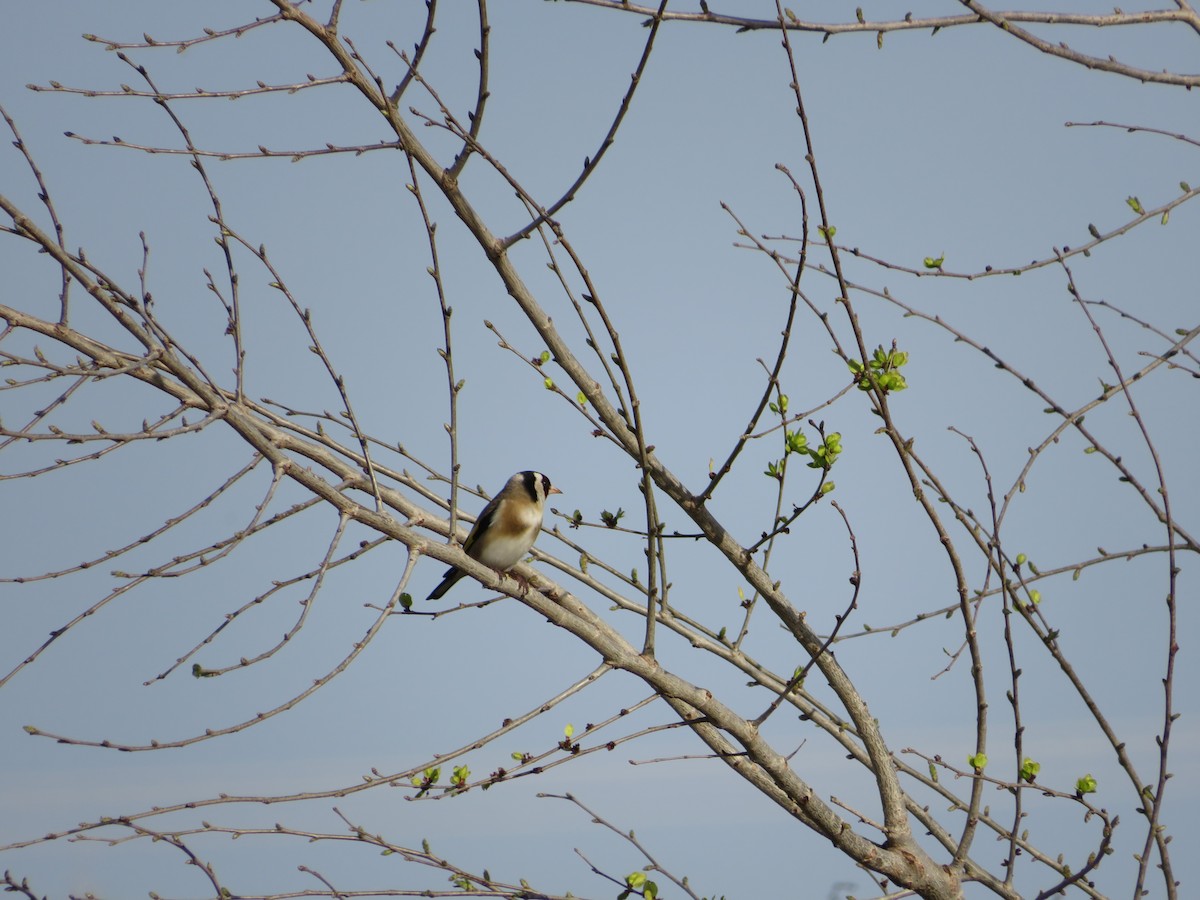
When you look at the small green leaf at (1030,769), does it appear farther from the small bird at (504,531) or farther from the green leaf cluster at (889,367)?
the small bird at (504,531)

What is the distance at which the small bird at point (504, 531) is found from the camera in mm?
5297

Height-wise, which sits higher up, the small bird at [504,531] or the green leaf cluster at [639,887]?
the small bird at [504,531]

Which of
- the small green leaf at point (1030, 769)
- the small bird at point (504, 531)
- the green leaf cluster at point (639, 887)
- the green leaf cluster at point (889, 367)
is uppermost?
the green leaf cluster at point (889, 367)

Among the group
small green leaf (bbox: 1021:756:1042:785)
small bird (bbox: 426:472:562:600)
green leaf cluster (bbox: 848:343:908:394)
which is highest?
green leaf cluster (bbox: 848:343:908:394)

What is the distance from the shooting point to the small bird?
530 cm

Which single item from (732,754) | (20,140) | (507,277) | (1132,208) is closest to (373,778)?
(732,754)

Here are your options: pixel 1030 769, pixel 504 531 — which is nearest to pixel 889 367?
pixel 1030 769

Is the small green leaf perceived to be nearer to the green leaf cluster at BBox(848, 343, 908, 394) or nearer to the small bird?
the green leaf cluster at BBox(848, 343, 908, 394)

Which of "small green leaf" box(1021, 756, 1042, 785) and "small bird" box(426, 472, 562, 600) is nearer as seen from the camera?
"small green leaf" box(1021, 756, 1042, 785)

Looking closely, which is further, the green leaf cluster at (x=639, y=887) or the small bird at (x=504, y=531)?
the small bird at (x=504, y=531)

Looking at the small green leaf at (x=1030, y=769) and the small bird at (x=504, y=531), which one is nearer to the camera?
the small green leaf at (x=1030, y=769)

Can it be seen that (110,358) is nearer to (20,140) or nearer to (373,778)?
(20,140)

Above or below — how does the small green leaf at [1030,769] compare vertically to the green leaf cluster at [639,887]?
above

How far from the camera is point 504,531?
5.46 metres
